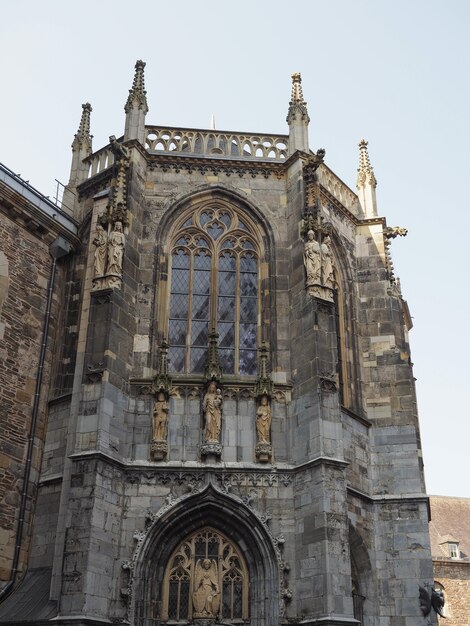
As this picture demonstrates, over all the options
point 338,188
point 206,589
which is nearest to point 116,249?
point 338,188

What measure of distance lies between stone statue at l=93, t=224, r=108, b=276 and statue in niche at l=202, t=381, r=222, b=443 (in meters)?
3.25

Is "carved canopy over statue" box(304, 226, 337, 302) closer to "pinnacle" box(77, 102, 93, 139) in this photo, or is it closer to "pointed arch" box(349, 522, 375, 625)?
"pointed arch" box(349, 522, 375, 625)

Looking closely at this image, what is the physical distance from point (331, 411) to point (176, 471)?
3.12 m

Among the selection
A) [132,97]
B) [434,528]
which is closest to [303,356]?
[132,97]

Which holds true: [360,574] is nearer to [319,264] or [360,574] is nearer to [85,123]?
[319,264]

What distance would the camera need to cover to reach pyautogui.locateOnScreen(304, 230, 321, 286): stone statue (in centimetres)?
1611

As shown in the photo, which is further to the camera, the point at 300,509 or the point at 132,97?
the point at 132,97

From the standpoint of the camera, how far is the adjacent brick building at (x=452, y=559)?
103ft

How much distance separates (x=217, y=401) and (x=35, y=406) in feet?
12.9

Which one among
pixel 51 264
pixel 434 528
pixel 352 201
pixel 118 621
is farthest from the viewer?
pixel 434 528

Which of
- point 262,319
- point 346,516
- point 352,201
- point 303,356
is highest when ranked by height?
point 352,201

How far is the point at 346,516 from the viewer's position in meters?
14.1

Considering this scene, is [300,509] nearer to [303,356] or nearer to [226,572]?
[226,572]

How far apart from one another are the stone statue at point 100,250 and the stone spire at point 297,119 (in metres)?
4.90
